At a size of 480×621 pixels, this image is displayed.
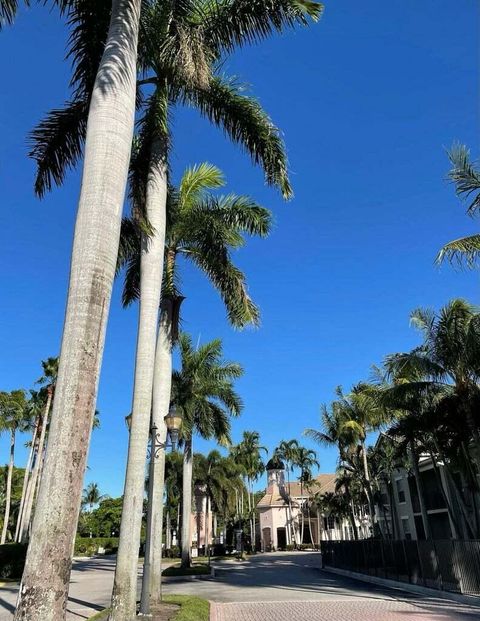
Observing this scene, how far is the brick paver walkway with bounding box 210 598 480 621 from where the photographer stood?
37.5 ft

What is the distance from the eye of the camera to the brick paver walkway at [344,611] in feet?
37.5

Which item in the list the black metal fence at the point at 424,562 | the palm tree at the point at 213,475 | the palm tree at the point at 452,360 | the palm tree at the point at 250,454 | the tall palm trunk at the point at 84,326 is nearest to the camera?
the tall palm trunk at the point at 84,326

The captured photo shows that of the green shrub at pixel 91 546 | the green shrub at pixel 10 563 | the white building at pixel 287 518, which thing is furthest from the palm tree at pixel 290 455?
the green shrub at pixel 10 563

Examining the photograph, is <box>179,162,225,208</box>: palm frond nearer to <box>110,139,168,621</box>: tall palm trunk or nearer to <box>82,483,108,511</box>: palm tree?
<box>110,139,168,621</box>: tall palm trunk

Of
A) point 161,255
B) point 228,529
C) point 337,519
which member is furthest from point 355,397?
point 228,529

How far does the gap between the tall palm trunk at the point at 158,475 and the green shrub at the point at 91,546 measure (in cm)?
5452

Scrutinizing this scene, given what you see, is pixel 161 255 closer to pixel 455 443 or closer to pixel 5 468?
pixel 455 443

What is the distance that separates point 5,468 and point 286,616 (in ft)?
210

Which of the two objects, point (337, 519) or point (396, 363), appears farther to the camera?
point (337, 519)

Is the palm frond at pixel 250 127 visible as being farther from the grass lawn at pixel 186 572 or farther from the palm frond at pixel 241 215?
the grass lawn at pixel 186 572

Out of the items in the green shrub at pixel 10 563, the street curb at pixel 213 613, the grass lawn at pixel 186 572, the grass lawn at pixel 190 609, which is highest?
the green shrub at pixel 10 563

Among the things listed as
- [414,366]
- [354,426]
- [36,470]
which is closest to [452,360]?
[414,366]

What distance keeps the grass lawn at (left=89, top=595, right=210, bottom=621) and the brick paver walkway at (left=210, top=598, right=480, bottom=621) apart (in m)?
0.44

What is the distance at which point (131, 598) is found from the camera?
8.89 m
